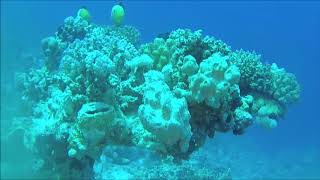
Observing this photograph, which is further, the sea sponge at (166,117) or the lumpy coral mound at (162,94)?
the lumpy coral mound at (162,94)

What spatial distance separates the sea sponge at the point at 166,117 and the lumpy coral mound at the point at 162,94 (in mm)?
12

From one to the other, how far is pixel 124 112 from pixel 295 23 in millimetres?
131872

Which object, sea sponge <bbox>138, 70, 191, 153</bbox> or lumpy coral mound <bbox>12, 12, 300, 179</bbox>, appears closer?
sea sponge <bbox>138, 70, 191, 153</bbox>

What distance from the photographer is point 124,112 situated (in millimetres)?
7008

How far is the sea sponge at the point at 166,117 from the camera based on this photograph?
576cm

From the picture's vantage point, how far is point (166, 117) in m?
5.83

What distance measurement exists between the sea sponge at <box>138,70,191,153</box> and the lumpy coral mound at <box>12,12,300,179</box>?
0.5 inches

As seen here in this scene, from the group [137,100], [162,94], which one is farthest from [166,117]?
[137,100]

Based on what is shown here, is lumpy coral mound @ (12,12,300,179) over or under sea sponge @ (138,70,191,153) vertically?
over

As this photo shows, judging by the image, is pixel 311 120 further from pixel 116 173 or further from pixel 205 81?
pixel 205 81

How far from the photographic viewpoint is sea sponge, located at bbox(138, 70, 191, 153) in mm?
5765

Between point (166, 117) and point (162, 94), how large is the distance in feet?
0.99

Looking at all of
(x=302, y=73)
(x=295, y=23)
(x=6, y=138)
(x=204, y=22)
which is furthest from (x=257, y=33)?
(x=6, y=138)

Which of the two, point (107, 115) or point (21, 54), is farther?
point (21, 54)
